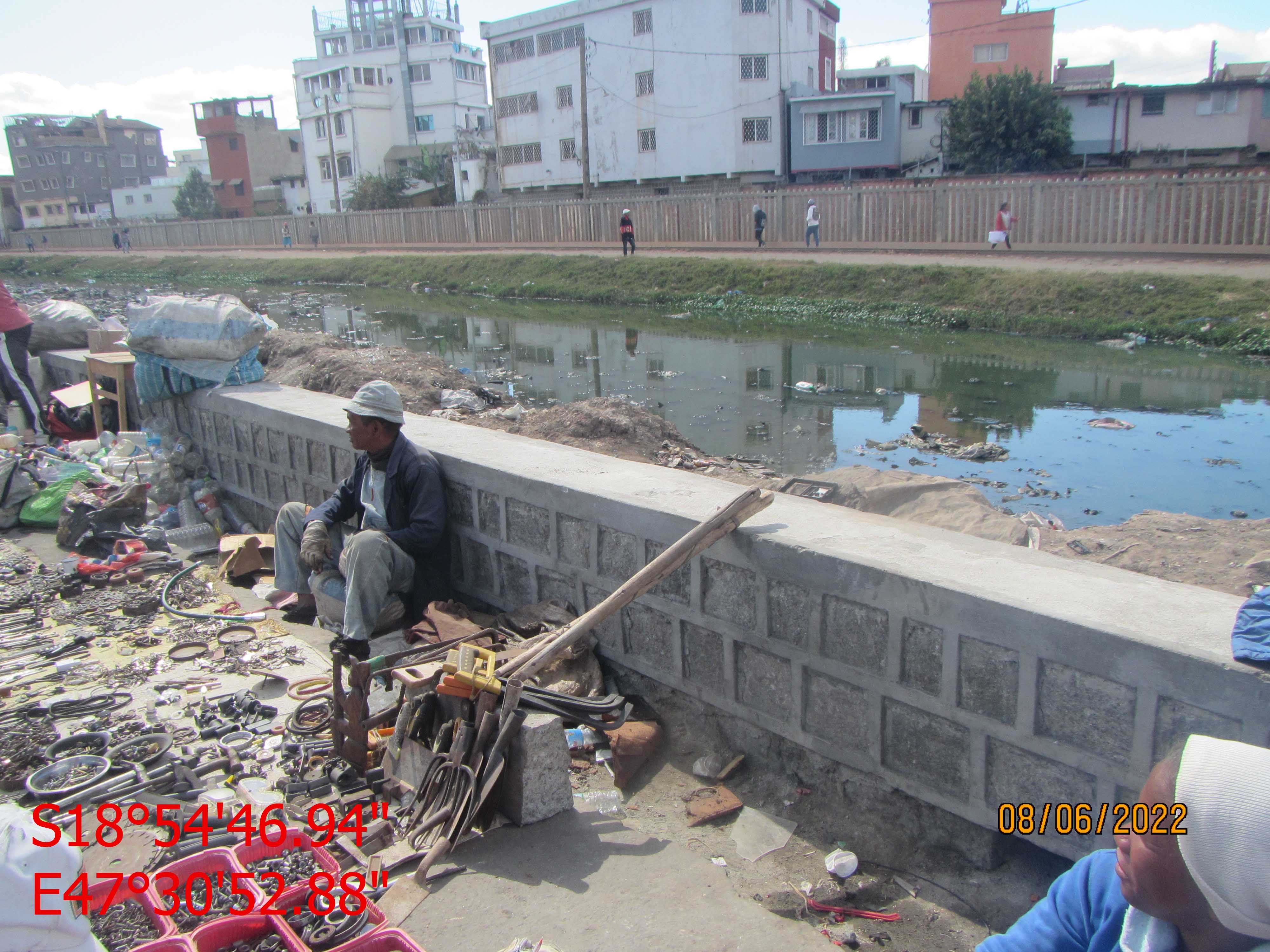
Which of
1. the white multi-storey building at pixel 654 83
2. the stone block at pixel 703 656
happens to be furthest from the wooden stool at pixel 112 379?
the white multi-storey building at pixel 654 83

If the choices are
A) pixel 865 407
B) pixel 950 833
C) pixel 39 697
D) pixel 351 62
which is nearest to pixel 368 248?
pixel 351 62

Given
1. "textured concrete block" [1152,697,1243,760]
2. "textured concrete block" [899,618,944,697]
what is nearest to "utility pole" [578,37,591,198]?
"textured concrete block" [899,618,944,697]

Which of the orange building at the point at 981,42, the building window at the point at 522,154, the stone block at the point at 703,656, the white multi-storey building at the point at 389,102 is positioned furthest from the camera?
the white multi-storey building at the point at 389,102

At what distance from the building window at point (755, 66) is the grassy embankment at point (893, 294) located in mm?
13876

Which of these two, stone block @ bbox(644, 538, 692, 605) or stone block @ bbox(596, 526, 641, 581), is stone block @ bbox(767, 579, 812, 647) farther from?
stone block @ bbox(596, 526, 641, 581)

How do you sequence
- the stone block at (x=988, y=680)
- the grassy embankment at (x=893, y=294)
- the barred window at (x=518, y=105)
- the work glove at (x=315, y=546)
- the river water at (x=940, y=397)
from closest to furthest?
the stone block at (x=988, y=680)
the work glove at (x=315, y=546)
the river water at (x=940, y=397)
the grassy embankment at (x=893, y=294)
the barred window at (x=518, y=105)

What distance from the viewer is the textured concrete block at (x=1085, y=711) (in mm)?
2439

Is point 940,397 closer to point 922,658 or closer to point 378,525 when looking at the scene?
point 378,525

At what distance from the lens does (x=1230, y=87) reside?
30.9 m

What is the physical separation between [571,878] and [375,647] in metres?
1.85

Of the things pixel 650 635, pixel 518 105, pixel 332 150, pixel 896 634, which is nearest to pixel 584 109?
pixel 518 105

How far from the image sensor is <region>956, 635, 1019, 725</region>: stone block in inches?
105

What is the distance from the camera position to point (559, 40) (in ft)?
135

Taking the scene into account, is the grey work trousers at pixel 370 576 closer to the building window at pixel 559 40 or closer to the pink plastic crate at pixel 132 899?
the pink plastic crate at pixel 132 899
